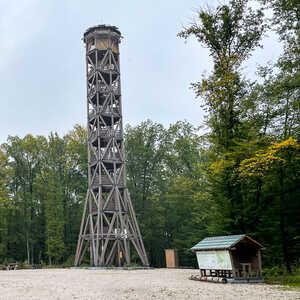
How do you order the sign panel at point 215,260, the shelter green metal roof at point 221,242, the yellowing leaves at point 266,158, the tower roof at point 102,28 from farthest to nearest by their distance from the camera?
the tower roof at point 102,28
the sign panel at point 215,260
the shelter green metal roof at point 221,242
the yellowing leaves at point 266,158

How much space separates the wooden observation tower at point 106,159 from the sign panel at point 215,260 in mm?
12934

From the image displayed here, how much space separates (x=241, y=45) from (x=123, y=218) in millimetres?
16685

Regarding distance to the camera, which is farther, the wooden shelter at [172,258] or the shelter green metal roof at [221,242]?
the wooden shelter at [172,258]

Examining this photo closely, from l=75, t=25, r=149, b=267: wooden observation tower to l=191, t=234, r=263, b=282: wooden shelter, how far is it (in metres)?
13.6

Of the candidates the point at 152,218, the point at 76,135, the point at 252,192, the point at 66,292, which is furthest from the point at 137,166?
the point at 66,292

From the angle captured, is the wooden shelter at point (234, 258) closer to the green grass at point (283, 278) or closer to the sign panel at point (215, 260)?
the sign panel at point (215, 260)

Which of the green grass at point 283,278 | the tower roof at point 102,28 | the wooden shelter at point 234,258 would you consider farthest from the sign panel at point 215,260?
the tower roof at point 102,28

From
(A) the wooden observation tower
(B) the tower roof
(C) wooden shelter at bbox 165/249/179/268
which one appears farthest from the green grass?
(B) the tower roof

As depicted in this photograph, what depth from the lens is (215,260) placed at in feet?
47.8

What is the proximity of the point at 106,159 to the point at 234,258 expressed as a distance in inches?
665

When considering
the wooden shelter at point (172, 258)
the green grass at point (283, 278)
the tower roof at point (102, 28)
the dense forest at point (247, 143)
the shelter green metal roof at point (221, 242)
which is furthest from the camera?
the tower roof at point (102, 28)

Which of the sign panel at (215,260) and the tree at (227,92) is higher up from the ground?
the tree at (227,92)

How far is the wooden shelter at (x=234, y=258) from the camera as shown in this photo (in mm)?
13789

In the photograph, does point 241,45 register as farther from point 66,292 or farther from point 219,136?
point 66,292
